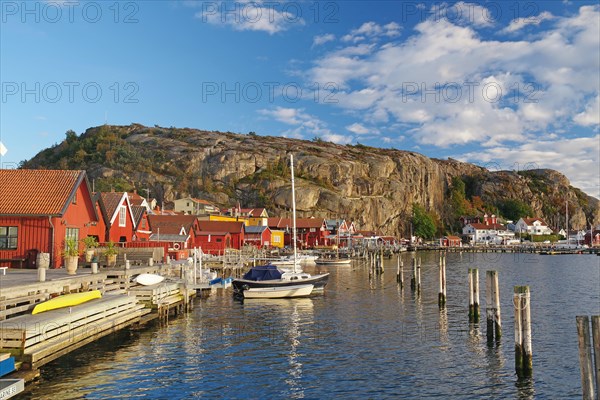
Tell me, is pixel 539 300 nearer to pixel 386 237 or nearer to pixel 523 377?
pixel 523 377

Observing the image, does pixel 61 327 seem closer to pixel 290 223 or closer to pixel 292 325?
pixel 292 325

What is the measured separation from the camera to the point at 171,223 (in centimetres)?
7262

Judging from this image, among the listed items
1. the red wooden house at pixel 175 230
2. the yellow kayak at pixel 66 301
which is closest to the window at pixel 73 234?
the yellow kayak at pixel 66 301

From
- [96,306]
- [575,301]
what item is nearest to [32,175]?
[96,306]

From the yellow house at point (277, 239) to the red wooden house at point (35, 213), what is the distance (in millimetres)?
83459

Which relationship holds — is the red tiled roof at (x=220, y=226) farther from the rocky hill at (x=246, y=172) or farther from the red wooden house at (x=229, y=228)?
the rocky hill at (x=246, y=172)

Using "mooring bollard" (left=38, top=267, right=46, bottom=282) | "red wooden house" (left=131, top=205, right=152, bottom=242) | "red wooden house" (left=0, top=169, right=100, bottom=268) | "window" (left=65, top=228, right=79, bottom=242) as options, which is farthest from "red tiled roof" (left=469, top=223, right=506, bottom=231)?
"mooring bollard" (left=38, top=267, right=46, bottom=282)

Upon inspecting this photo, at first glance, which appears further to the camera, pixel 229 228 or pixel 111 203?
pixel 229 228

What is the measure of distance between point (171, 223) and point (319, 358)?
173 feet

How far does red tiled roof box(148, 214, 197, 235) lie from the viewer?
233 ft

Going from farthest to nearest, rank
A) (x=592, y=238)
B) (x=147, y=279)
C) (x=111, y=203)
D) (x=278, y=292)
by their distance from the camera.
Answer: (x=592, y=238)
(x=111, y=203)
(x=278, y=292)
(x=147, y=279)

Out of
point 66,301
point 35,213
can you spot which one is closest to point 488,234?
point 35,213

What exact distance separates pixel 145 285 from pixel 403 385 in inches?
802

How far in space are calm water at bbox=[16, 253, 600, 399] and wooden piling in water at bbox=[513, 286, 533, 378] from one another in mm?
562
